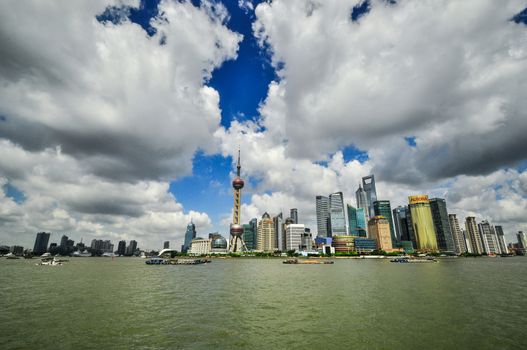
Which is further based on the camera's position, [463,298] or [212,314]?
[463,298]

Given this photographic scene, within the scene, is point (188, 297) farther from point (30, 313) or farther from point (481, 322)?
point (481, 322)

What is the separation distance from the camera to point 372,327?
30.8 meters

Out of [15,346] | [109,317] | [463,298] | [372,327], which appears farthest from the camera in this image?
[463,298]

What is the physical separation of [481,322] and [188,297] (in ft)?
148

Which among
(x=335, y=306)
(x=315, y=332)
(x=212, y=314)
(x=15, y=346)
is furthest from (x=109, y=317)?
(x=335, y=306)

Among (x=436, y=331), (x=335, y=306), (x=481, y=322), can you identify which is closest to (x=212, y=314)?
(x=335, y=306)

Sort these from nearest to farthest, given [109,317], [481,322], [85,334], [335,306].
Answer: [85,334], [481,322], [109,317], [335,306]

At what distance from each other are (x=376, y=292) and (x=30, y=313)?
57.9 m

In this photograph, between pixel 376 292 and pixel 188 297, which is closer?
pixel 188 297

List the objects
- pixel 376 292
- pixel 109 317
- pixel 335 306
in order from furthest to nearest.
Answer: pixel 376 292 → pixel 335 306 → pixel 109 317

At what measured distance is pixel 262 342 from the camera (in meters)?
26.1

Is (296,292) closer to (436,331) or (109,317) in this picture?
(436,331)

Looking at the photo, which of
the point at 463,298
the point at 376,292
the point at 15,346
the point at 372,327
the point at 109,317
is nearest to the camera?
the point at 15,346

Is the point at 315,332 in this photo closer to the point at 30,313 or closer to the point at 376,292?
the point at 376,292
